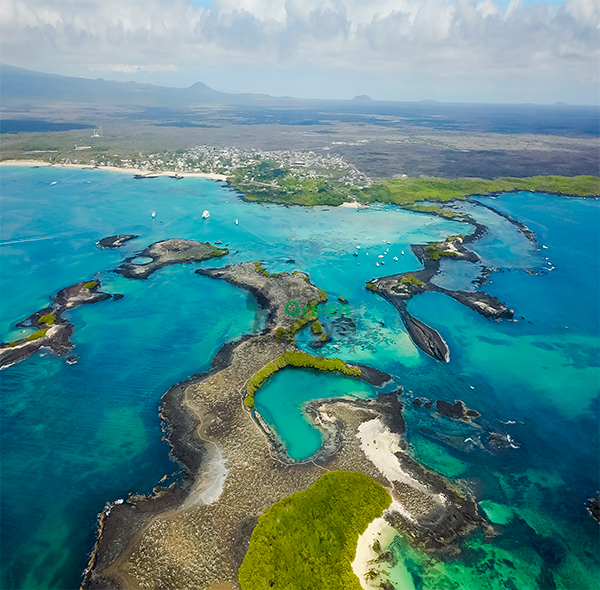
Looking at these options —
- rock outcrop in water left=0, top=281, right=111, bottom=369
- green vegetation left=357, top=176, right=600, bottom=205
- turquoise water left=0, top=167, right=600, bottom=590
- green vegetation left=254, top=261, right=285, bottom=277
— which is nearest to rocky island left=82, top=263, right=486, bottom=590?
turquoise water left=0, top=167, right=600, bottom=590

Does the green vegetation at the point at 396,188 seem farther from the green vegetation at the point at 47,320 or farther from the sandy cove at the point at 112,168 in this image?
the green vegetation at the point at 47,320

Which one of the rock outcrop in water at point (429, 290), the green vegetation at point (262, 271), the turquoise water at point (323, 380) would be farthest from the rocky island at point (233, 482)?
the green vegetation at point (262, 271)

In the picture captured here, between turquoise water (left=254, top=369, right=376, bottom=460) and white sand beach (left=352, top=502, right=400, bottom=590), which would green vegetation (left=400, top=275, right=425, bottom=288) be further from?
white sand beach (left=352, top=502, right=400, bottom=590)

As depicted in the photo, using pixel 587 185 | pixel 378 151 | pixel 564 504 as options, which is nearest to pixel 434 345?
pixel 564 504

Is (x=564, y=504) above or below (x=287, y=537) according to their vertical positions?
below

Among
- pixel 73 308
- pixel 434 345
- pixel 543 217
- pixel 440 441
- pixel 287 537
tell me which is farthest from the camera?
pixel 543 217

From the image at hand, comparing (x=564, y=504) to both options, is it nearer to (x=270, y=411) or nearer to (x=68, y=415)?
(x=270, y=411)
